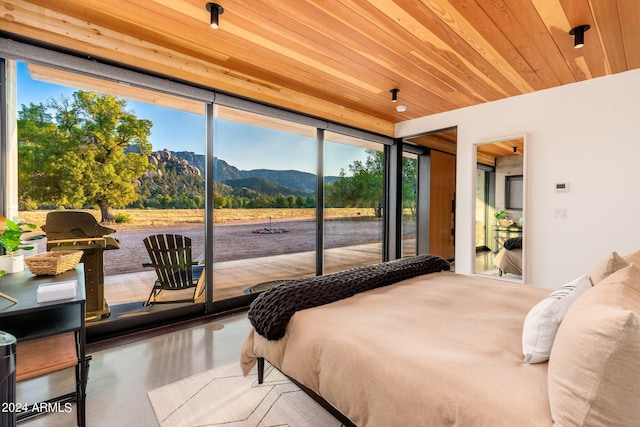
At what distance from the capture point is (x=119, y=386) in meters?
1.94

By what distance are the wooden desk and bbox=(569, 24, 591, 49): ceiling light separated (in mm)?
3637

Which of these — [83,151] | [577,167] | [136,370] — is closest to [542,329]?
[136,370]

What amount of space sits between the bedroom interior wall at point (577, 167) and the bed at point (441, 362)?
1.80 meters

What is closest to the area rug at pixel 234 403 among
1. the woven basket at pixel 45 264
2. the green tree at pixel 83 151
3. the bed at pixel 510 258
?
the woven basket at pixel 45 264

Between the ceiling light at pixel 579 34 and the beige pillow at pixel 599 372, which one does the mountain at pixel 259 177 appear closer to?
the ceiling light at pixel 579 34

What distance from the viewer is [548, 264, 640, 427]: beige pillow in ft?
2.56

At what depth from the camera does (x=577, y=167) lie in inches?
126

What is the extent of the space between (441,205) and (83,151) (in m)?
5.32

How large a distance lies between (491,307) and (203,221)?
2.65 m

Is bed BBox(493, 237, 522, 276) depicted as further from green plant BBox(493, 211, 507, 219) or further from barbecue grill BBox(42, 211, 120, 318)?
barbecue grill BBox(42, 211, 120, 318)

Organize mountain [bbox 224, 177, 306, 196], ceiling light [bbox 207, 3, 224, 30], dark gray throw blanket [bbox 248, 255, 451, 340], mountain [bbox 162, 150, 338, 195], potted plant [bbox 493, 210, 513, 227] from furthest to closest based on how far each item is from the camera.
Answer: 1. potted plant [bbox 493, 210, 513, 227]
2. mountain [bbox 224, 177, 306, 196]
3. mountain [bbox 162, 150, 338, 195]
4. ceiling light [bbox 207, 3, 224, 30]
5. dark gray throw blanket [bbox 248, 255, 451, 340]

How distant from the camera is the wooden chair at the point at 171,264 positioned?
9.53ft

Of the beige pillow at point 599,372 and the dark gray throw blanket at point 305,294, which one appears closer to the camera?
the beige pillow at point 599,372

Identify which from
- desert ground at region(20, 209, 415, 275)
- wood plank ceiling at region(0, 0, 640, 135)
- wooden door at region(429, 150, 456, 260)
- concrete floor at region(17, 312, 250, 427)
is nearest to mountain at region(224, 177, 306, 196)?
desert ground at region(20, 209, 415, 275)
